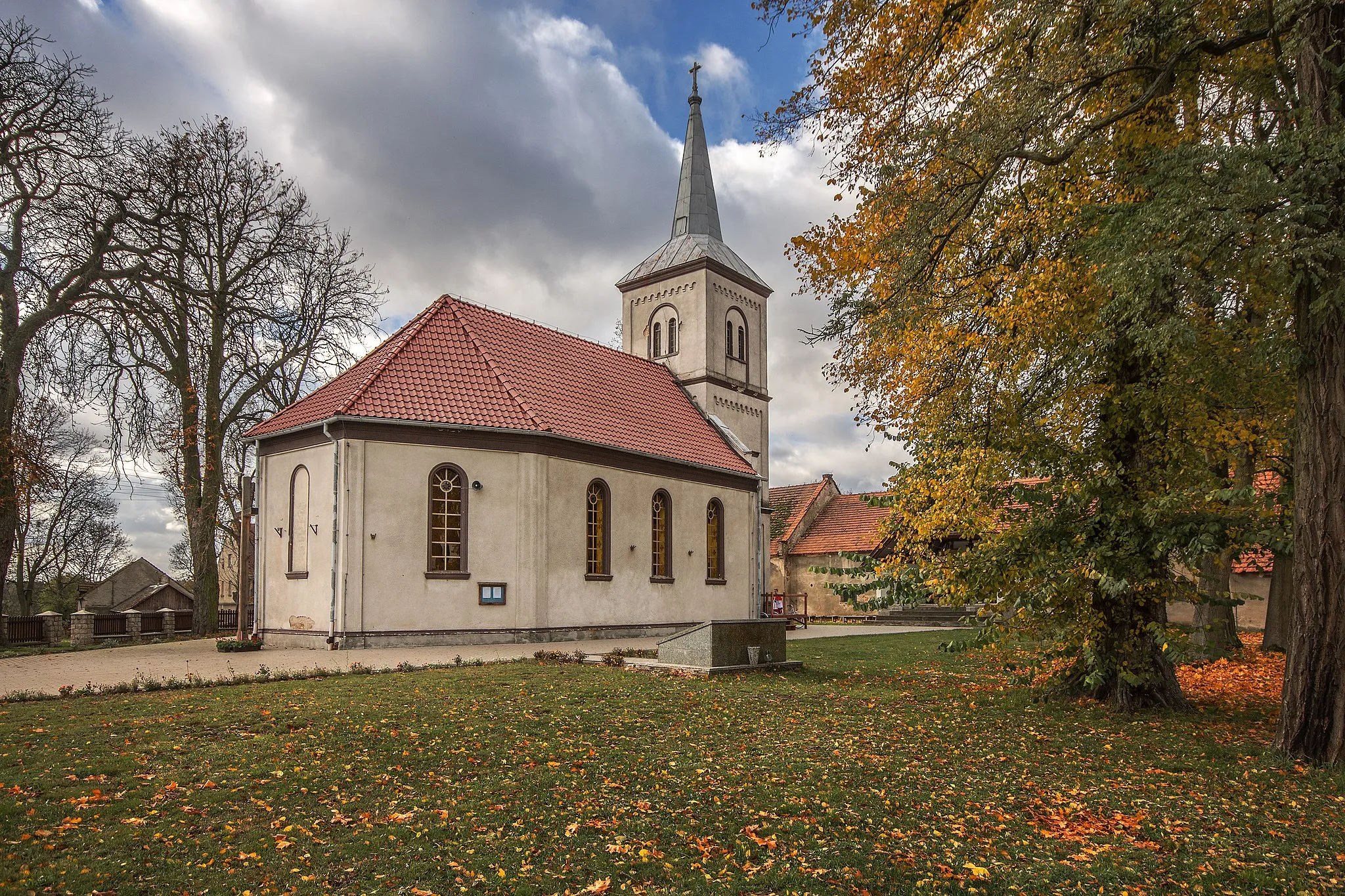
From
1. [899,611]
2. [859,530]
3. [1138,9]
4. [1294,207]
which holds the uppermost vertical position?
[1138,9]

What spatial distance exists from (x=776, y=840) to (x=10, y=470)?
21.5m

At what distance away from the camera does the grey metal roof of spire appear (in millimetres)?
34625

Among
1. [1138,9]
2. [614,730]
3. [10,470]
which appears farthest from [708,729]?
[10,470]

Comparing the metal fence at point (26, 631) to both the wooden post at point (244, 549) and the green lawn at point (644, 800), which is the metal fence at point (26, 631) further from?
the green lawn at point (644, 800)

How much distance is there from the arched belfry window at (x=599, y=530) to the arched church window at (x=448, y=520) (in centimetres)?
358

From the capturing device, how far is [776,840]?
5625mm

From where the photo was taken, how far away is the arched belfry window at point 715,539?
87.0 feet

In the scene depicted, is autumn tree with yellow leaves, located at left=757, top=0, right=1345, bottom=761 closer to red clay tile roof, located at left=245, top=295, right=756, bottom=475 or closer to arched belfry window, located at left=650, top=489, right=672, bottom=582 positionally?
red clay tile roof, located at left=245, top=295, right=756, bottom=475

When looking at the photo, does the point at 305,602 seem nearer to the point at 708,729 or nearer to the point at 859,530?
the point at 708,729

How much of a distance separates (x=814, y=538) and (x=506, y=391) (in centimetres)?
2304

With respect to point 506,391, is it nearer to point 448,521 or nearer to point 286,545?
point 448,521

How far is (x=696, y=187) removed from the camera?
35.4m

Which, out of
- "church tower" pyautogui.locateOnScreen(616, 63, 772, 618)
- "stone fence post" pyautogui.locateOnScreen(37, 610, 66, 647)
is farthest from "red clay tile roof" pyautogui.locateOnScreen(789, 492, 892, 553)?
"stone fence post" pyautogui.locateOnScreen(37, 610, 66, 647)

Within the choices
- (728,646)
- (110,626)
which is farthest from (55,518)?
(728,646)
